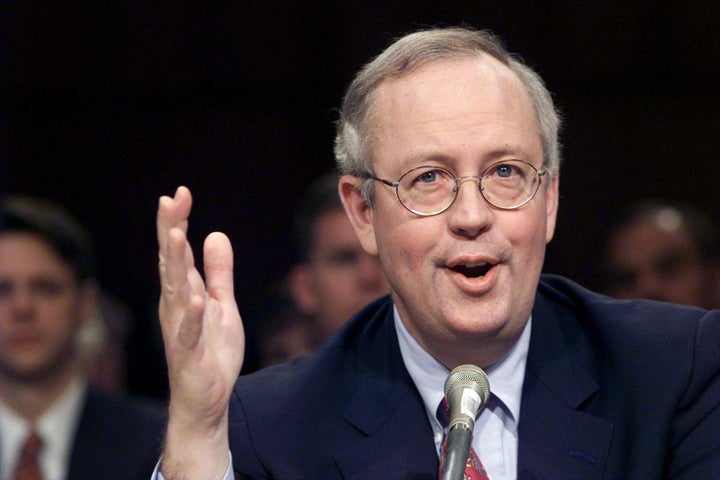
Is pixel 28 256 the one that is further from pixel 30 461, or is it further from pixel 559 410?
pixel 559 410

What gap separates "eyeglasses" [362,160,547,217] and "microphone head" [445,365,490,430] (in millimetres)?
383

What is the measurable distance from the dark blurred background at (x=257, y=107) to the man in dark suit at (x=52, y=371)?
938mm

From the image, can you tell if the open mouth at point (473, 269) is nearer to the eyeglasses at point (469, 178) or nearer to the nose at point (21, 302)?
the eyeglasses at point (469, 178)

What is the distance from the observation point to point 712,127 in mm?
4488

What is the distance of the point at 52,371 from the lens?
11.1ft

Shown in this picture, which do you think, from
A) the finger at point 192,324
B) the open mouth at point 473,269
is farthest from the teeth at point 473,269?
the finger at point 192,324

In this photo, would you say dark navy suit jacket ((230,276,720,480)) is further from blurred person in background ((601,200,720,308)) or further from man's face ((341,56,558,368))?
blurred person in background ((601,200,720,308))

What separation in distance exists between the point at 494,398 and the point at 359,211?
1.48 ft

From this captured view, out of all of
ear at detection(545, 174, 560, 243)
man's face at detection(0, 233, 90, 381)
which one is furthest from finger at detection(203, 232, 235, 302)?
man's face at detection(0, 233, 90, 381)

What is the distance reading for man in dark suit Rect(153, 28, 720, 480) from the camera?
74.2 inches

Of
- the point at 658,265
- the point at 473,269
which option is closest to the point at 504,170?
the point at 473,269

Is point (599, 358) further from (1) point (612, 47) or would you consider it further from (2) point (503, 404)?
(1) point (612, 47)

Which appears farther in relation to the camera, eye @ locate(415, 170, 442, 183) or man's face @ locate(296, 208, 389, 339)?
man's face @ locate(296, 208, 389, 339)

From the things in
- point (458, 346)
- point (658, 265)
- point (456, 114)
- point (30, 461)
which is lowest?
point (30, 461)
